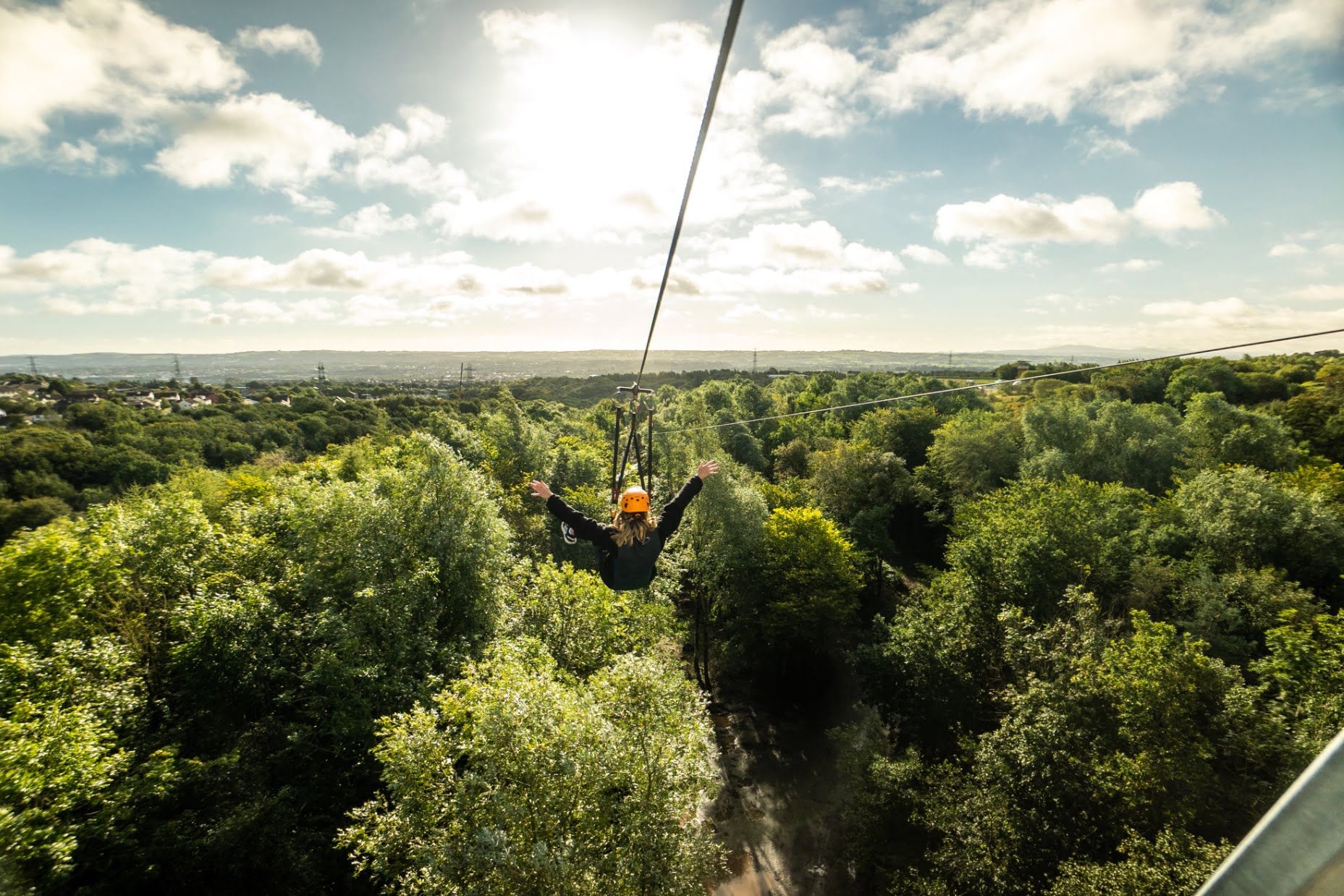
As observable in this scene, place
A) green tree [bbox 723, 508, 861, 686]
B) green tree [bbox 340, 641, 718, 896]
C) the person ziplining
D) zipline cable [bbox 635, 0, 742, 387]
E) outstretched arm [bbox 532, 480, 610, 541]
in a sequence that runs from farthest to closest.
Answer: green tree [bbox 723, 508, 861, 686], green tree [bbox 340, 641, 718, 896], the person ziplining, outstretched arm [bbox 532, 480, 610, 541], zipline cable [bbox 635, 0, 742, 387]

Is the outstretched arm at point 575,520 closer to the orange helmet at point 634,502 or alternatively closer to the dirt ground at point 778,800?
the orange helmet at point 634,502

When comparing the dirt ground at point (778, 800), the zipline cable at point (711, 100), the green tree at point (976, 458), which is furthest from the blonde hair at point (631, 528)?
the green tree at point (976, 458)

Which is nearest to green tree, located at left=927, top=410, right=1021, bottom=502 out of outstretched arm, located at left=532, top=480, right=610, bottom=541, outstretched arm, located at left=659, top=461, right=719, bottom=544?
outstretched arm, located at left=659, top=461, right=719, bottom=544

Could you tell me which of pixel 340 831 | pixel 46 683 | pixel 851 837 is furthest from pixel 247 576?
pixel 851 837

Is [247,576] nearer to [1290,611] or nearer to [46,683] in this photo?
[46,683]

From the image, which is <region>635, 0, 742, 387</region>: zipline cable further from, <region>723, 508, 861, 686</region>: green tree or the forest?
<region>723, 508, 861, 686</region>: green tree

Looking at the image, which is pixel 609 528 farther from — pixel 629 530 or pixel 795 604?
pixel 795 604
